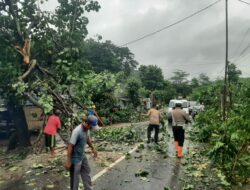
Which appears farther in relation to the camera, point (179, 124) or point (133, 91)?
point (133, 91)

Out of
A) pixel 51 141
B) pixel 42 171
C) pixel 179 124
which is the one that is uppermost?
pixel 179 124

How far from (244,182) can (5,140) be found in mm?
17333

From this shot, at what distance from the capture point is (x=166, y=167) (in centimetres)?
1143

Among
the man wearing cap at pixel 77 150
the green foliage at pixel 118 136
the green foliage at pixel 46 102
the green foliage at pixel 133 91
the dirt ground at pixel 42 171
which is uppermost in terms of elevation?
the green foliage at pixel 133 91

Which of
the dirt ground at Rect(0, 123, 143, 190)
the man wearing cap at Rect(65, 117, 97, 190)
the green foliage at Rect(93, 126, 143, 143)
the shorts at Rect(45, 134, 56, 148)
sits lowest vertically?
the dirt ground at Rect(0, 123, 143, 190)

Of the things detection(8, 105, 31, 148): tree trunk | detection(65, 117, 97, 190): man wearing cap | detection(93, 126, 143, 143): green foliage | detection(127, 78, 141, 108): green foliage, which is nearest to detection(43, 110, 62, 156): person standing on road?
detection(93, 126, 143, 143): green foliage

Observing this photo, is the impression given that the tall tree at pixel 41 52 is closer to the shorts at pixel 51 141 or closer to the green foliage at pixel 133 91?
the shorts at pixel 51 141

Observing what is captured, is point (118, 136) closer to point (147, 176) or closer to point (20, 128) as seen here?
point (20, 128)

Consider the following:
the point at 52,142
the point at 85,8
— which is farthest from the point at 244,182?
the point at 85,8

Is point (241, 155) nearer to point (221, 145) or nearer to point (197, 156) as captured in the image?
point (221, 145)

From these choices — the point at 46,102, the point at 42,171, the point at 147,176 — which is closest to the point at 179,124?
the point at 147,176

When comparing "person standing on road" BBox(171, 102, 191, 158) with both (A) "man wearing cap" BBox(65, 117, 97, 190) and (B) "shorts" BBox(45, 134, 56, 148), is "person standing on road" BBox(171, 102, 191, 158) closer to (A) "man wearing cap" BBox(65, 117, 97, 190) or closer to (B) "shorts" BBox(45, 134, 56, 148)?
(B) "shorts" BBox(45, 134, 56, 148)

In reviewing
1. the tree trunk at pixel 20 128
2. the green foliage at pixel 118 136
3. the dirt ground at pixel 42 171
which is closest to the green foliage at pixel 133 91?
the green foliage at pixel 118 136

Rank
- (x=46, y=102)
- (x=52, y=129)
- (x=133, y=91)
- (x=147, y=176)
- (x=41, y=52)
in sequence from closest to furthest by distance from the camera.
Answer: (x=147, y=176)
(x=46, y=102)
(x=52, y=129)
(x=41, y=52)
(x=133, y=91)
